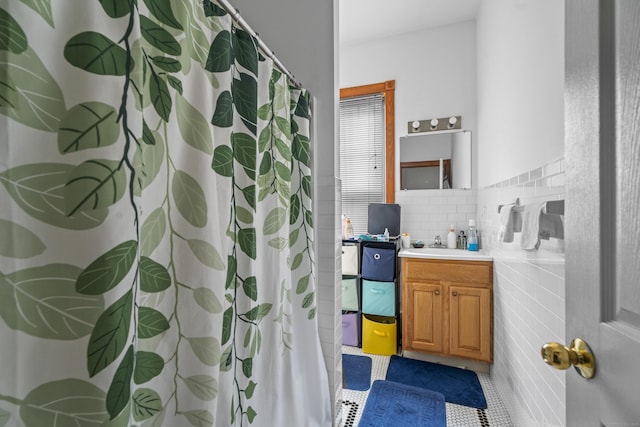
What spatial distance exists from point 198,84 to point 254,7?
1.11 metres

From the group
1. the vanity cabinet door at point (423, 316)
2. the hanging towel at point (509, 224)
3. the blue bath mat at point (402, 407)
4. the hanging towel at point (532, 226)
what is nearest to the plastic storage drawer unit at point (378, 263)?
the vanity cabinet door at point (423, 316)

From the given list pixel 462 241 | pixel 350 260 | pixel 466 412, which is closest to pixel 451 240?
pixel 462 241

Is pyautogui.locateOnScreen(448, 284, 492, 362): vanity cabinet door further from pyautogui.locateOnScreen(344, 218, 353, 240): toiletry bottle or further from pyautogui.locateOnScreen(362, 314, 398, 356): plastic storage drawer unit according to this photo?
pyautogui.locateOnScreen(344, 218, 353, 240): toiletry bottle

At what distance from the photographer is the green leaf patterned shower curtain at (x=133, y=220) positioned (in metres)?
0.44

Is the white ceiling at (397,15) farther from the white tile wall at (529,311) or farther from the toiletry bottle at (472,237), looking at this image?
the toiletry bottle at (472,237)

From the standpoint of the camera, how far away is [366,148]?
3.04 meters

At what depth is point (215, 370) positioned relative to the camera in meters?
0.71

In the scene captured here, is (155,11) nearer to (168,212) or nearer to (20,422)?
(168,212)

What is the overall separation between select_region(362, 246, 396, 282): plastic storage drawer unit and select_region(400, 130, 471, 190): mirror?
2.58 feet

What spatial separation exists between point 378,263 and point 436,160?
1.22 metres

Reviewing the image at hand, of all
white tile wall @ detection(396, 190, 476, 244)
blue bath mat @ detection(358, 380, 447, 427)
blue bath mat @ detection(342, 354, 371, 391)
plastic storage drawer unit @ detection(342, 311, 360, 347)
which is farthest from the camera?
white tile wall @ detection(396, 190, 476, 244)

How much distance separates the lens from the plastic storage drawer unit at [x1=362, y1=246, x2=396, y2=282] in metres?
2.42

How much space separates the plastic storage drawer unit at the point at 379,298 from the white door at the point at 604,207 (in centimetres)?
183

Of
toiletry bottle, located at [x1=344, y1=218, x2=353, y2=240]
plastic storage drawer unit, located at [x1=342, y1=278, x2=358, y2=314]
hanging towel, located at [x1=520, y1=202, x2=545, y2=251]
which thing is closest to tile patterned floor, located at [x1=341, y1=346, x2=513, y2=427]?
plastic storage drawer unit, located at [x1=342, y1=278, x2=358, y2=314]
